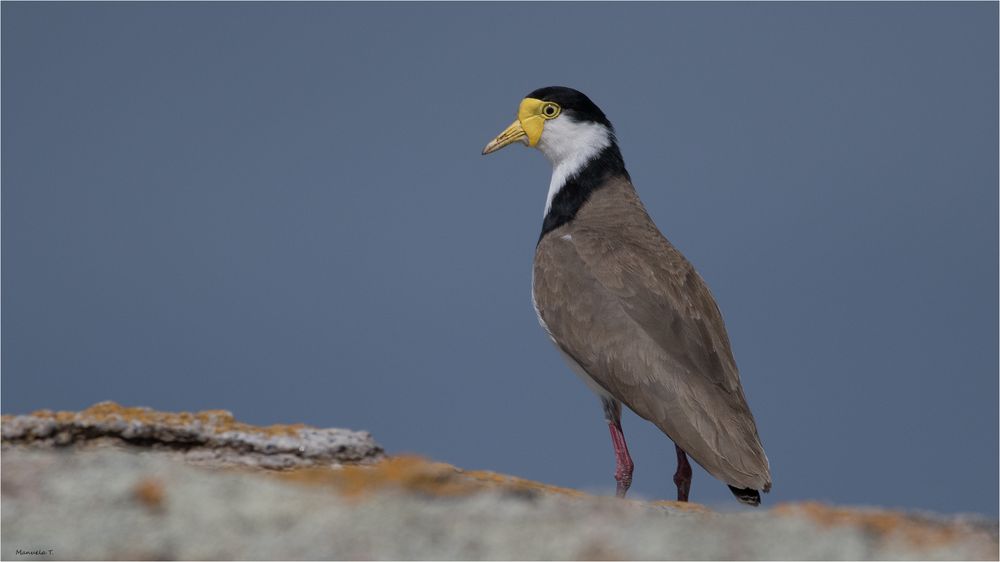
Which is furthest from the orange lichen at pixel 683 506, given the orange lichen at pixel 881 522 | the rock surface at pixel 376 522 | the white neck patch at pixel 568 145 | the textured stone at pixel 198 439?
the white neck patch at pixel 568 145

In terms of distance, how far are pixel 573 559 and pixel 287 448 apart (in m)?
2.02

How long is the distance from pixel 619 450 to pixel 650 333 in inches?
34.3

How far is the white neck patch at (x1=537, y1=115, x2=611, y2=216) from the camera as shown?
9.66m

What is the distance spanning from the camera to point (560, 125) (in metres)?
9.90

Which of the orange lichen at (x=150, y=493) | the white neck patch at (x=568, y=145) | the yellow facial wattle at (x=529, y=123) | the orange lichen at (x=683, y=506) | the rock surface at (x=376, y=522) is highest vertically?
the yellow facial wattle at (x=529, y=123)

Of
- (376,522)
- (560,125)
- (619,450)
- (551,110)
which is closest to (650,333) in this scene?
(619,450)

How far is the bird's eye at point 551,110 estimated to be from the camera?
9.97m

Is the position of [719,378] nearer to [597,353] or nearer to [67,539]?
[597,353]

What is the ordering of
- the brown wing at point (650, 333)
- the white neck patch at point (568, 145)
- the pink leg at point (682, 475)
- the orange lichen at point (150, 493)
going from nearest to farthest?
the orange lichen at point (150, 493), the brown wing at point (650, 333), the pink leg at point (682, 475), the white neck patch at point (568, 145)

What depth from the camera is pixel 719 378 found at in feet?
25.4

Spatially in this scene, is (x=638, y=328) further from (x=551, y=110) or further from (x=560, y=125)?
(x=551, y=110)

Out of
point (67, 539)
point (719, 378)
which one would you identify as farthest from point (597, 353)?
point (67, 539)

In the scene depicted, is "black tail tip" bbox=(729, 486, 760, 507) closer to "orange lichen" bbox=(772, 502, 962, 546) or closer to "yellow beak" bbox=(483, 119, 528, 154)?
"orange lichen" bbox=(772, 502, 962, 546)

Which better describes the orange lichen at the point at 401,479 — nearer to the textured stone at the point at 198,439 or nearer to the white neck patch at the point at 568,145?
the textured stone at the point at 198,439
